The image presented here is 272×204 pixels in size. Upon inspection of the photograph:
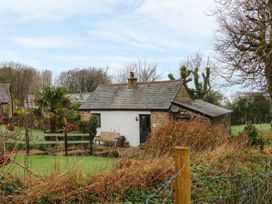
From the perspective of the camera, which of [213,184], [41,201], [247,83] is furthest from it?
[247,83]

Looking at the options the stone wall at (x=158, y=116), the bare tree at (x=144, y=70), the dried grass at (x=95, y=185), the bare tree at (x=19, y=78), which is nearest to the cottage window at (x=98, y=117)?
the stone wall at (x=158, y=116)

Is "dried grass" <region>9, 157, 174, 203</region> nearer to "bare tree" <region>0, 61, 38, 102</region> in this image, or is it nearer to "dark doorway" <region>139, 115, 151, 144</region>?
"dark doorway" <region>139, 115, 151, 144</region>

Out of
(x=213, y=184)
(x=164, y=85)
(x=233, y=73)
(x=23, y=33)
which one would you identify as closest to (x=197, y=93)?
(x=164, y=85)

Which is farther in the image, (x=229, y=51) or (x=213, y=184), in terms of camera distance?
(x=229, y=51)

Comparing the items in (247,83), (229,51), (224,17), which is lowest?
(247,83)

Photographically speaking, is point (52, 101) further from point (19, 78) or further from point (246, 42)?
point (19, 78)

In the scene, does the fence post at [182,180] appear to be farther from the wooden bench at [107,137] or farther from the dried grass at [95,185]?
the wooden bench at [107,137]

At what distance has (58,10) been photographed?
13492 mm

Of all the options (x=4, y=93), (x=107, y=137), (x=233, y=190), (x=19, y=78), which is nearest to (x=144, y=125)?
(x=107, y=137)

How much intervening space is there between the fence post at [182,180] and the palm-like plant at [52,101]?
23080 millimetres

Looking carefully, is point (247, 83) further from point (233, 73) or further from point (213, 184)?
point (213, 184)

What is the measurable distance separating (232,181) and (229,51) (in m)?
18.7

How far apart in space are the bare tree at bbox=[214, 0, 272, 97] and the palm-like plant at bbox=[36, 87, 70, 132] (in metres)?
11.6

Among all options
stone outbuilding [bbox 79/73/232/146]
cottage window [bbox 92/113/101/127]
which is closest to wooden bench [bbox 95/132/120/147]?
stone outbuilding [bbox 79/73/232/146]
